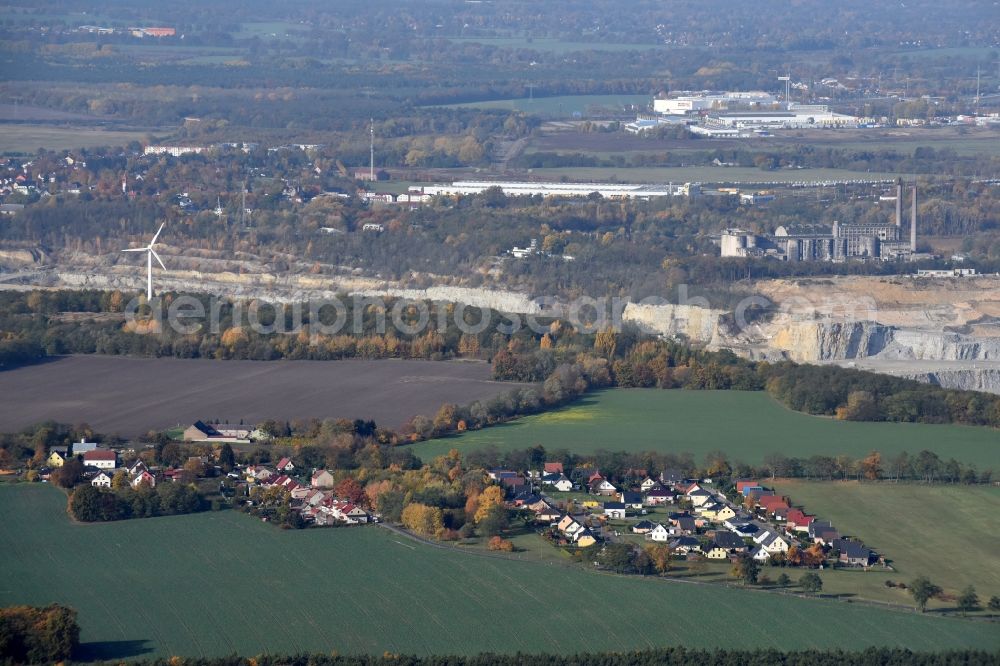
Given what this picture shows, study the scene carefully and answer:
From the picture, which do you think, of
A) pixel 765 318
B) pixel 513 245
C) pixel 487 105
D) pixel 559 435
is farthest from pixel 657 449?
pixel 487 105

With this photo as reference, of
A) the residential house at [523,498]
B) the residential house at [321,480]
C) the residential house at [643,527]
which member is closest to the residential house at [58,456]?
the residential house at [321,480]

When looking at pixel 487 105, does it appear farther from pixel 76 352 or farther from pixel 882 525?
pixel 882 525

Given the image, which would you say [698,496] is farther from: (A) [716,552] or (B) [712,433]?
(B) [712,433]

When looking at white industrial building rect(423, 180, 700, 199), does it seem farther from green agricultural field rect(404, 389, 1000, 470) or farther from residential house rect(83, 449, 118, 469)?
residential house rect(83, 449, 118, 469)

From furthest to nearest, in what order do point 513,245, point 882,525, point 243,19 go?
point 243,19
point 513,245
point 882,525

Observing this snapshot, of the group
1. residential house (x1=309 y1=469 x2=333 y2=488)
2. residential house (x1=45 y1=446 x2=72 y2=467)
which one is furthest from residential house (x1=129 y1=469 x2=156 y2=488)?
residential house (x1=309 y1=469 x2=333 y2=488)

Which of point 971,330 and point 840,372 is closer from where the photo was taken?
point 840,372
